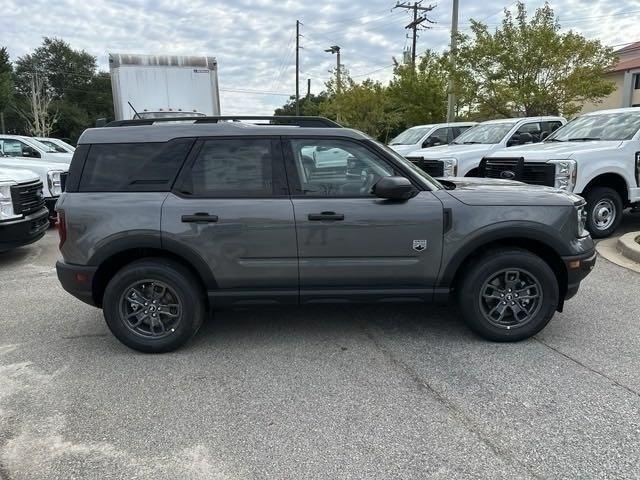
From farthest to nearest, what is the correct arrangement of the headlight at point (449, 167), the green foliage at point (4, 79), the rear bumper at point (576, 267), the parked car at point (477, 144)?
the green foliage at point (4, 79)
the parked car at point (477, 144)
the headlight at point (449, 167)
the rear bumper at point (576, 267)

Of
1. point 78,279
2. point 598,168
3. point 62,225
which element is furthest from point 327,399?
point 598,168

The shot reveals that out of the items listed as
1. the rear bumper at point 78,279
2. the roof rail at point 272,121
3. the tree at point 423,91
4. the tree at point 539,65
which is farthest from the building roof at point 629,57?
the rear bumper at point 78,279

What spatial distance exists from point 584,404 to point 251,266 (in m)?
2.47

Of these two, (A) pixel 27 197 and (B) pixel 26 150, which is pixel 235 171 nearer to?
(A) pixel 27 197

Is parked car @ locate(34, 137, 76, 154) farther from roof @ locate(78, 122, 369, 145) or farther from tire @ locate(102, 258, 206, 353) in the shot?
tire @ locate(102, 258, 206, 353)

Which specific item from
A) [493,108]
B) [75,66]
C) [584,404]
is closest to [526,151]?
[584,404]

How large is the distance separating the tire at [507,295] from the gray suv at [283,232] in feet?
0.04

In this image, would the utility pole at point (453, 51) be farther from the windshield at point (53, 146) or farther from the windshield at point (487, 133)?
the windshield at point (53, 146)

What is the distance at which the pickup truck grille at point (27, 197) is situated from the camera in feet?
22.2

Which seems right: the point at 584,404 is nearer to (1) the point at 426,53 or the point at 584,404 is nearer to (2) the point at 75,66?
(1) the point at 426,53

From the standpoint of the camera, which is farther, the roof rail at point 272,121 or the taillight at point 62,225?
the roof rail at point 272,121

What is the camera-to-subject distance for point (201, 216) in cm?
382

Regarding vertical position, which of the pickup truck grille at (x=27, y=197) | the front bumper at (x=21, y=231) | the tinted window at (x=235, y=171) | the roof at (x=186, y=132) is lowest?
the front bumper at (x=21, y=231)

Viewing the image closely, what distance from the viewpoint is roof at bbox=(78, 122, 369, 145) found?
155 inches
